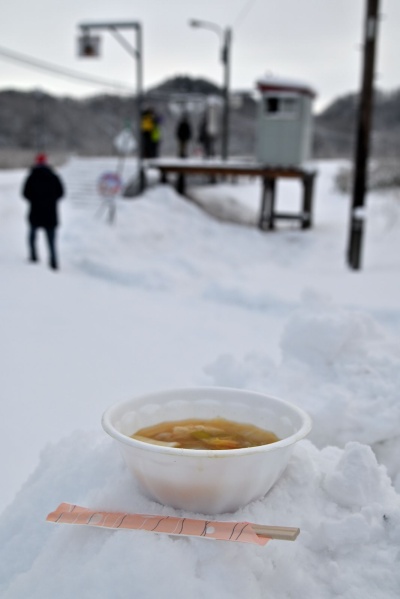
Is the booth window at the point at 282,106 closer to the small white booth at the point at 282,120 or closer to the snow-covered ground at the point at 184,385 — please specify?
the small white booth at the point at 282,120

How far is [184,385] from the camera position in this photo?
441cm

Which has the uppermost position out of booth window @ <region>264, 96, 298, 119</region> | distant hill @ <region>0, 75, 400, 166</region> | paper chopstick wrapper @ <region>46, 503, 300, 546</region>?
distant hill @ <region>0, 75, 400, 166</region>

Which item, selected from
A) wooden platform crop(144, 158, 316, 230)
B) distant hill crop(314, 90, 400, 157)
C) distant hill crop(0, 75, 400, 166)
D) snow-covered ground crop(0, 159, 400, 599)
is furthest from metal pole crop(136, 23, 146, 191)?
distant hill crop(314, 90, 400, 157)

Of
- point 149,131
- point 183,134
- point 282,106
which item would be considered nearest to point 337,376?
point 282,106

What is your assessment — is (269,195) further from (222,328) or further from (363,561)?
(363,561)

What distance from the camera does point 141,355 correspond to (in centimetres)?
518

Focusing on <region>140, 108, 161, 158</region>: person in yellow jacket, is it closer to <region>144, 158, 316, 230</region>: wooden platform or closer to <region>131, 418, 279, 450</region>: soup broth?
<region>144, 158, 316, 230</region>: wooden platform

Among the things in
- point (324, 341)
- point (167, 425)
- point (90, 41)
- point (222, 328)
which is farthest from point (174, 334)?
point (90, 41)

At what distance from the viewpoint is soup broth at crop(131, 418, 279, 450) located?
2164mm

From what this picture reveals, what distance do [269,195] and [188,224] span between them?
9.45ft

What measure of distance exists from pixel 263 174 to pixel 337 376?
1163 centimetres

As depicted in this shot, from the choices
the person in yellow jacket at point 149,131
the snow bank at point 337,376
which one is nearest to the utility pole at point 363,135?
the snow bank at point 337,376

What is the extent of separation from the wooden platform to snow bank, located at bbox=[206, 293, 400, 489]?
36.3 ft

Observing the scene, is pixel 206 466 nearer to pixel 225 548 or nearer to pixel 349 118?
pixel 225 548
